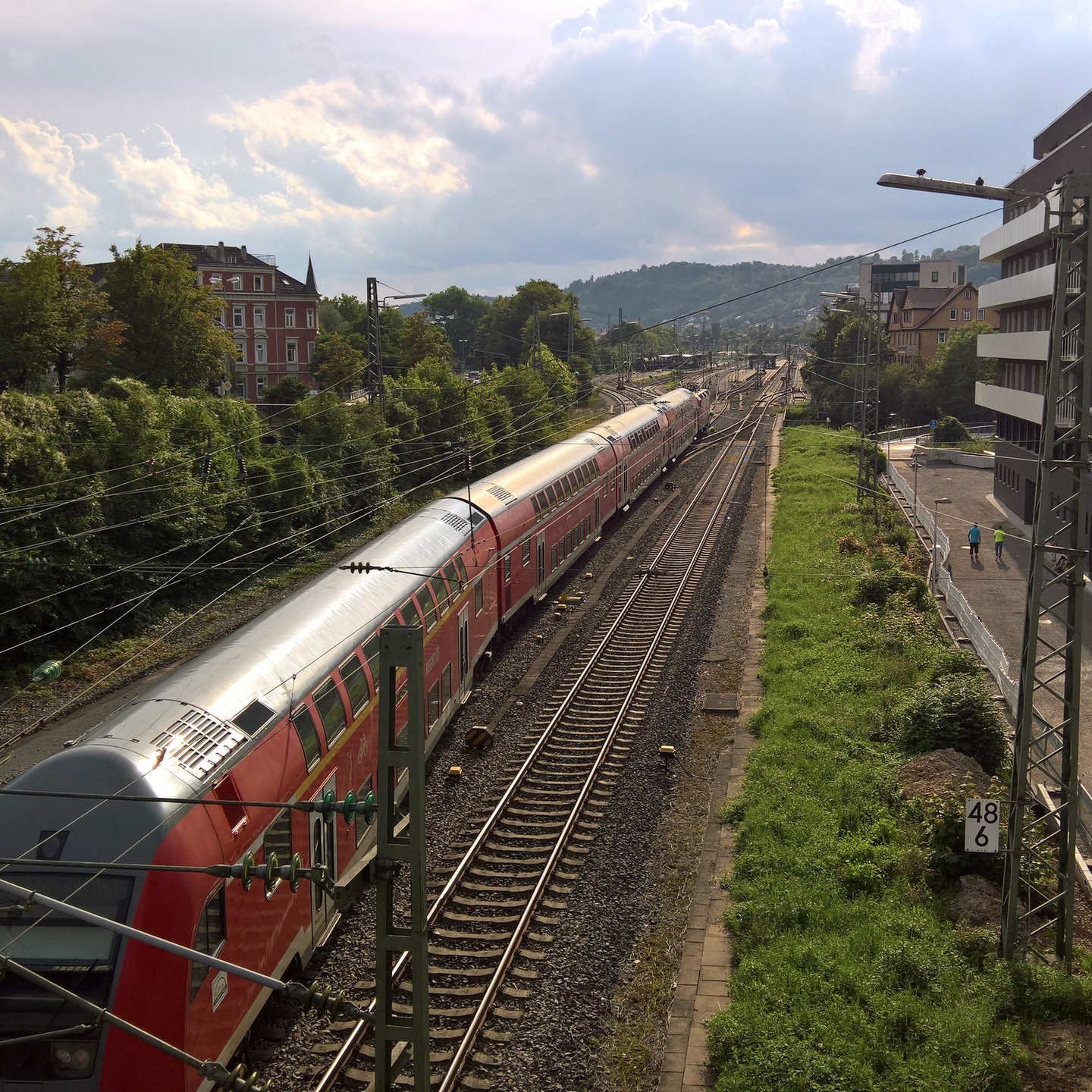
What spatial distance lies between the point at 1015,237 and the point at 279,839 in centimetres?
3717

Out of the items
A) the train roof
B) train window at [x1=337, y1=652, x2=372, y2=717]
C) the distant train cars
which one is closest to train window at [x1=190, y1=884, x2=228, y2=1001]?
the distant train cars

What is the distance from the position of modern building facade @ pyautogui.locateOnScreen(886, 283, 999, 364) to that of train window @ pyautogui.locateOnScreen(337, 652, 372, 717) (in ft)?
258

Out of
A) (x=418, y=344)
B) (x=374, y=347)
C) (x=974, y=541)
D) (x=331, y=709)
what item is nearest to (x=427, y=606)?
(x=331, y=709)

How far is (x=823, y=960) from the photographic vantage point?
1098 centimetres

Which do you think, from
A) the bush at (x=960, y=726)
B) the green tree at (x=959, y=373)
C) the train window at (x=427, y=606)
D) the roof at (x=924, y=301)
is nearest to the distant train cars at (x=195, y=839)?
the train window at (x=427, y=606)

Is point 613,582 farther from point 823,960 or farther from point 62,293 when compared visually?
point 62,293

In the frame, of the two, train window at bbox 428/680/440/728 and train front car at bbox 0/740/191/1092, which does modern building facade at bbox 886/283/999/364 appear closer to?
train window at bbox 428/680/440/728

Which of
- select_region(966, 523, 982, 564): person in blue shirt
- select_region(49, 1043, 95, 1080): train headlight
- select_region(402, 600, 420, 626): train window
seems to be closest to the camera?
select_region(49, 1043, 95, 1080): train headlight

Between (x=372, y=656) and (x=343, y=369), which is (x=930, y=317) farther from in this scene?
(x=372, y=656)

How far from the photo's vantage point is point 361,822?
12391 mm

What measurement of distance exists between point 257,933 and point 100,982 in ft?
6.48

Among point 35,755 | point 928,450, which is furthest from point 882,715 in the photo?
point 928,450

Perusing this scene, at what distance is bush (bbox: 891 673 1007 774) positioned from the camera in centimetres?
1658

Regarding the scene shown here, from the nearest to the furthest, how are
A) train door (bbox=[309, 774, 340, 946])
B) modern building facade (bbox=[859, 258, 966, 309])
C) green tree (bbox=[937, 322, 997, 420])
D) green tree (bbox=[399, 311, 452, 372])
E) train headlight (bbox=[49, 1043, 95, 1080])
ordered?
train headlight (bbox=[49, 1043, 95, 1080]) → train door (bbox=[309, 774, 340, 946]) → green tree (bbox=[399, 311, 452, 372]) → green tree (bbox=[937, 322, 997, 420]) → modern building facade (bbox=[859, 258, 966, 309])
